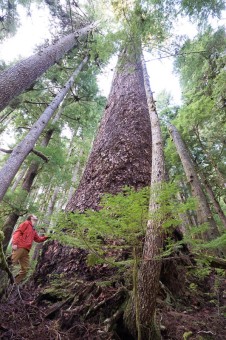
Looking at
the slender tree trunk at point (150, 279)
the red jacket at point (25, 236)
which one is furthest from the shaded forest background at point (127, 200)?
the red jacket at point (25, 236)

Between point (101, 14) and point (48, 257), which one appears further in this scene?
point (101, 14)

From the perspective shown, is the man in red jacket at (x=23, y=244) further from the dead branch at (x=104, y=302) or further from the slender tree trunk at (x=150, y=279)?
the slender tree trunk at (x=150, y=279)

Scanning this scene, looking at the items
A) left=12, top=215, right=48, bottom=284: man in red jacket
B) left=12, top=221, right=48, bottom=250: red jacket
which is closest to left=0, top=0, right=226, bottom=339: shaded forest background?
left=12, top=215, right=48, bottom=284: man in red jacket

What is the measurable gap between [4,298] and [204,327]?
8.68 feet

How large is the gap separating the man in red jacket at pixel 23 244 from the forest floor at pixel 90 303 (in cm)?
189

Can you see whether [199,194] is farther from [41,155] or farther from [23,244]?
[41,155]

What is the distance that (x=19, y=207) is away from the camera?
7469 mm

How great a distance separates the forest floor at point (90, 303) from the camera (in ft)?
7.87

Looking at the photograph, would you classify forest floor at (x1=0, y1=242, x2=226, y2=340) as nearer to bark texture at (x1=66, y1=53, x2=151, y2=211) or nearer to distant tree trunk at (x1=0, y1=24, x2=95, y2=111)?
bark texture at (x1=66, y1=53, x2=151, y2=211)

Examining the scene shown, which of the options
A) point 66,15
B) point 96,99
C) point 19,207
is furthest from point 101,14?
point 19,207

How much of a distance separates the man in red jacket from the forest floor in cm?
189

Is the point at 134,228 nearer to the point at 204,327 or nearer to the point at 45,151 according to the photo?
the point at 204,327

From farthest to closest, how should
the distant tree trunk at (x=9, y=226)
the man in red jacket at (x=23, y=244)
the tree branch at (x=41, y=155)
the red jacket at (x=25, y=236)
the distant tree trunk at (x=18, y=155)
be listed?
the tree branch at (x=41, y=155) < the distant tree trunk at (x=9, y=226) < the distant tree trunk at (x=18, y=155) < the red jacket at (x=25, y=236) < the man in red jacket at (x=23, y=244)

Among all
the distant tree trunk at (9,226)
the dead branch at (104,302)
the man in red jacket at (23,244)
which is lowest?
the dead branch at (104,302)
